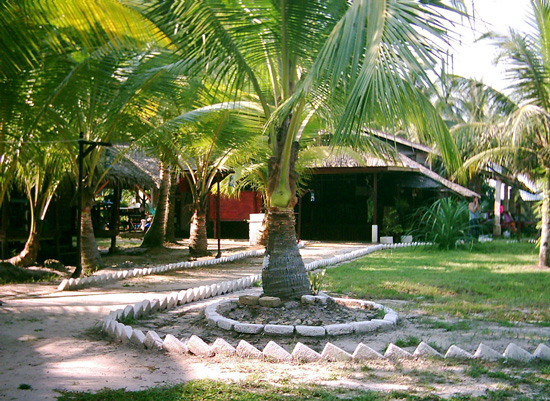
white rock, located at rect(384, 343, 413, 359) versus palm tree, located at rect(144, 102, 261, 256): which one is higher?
palm tree, located at rect(144, 102, 261, 256)

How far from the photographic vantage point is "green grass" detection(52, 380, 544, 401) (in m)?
3.45

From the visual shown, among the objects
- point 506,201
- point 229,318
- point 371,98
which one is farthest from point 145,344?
point 506,201

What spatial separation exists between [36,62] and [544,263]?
1004 cm

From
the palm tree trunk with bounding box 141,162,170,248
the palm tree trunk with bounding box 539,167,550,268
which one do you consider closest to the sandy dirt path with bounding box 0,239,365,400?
the palm tree trunk with bounding box 141,162,170,248

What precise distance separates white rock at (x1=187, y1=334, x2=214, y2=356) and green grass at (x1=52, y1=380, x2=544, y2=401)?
848 millimetres

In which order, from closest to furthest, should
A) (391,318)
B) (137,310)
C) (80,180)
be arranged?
(391,318), (137,310), (80,180)

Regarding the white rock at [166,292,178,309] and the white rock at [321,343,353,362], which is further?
the white rock at [166,292,178,309]

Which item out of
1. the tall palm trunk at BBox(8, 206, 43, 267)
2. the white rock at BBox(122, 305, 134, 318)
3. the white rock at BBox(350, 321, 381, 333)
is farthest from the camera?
the tall palm trunk at BBox(8, 206, 43, 267)

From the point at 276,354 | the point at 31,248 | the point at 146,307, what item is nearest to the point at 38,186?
the point at 31,248

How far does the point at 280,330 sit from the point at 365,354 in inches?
44.3

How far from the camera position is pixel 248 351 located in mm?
4562

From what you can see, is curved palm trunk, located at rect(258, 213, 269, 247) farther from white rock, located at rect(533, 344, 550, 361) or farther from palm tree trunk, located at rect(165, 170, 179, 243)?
white rock, located at rect(533, 344, 550, 361)

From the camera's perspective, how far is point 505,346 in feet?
15.7

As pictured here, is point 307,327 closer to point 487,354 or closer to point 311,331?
point 311,331
